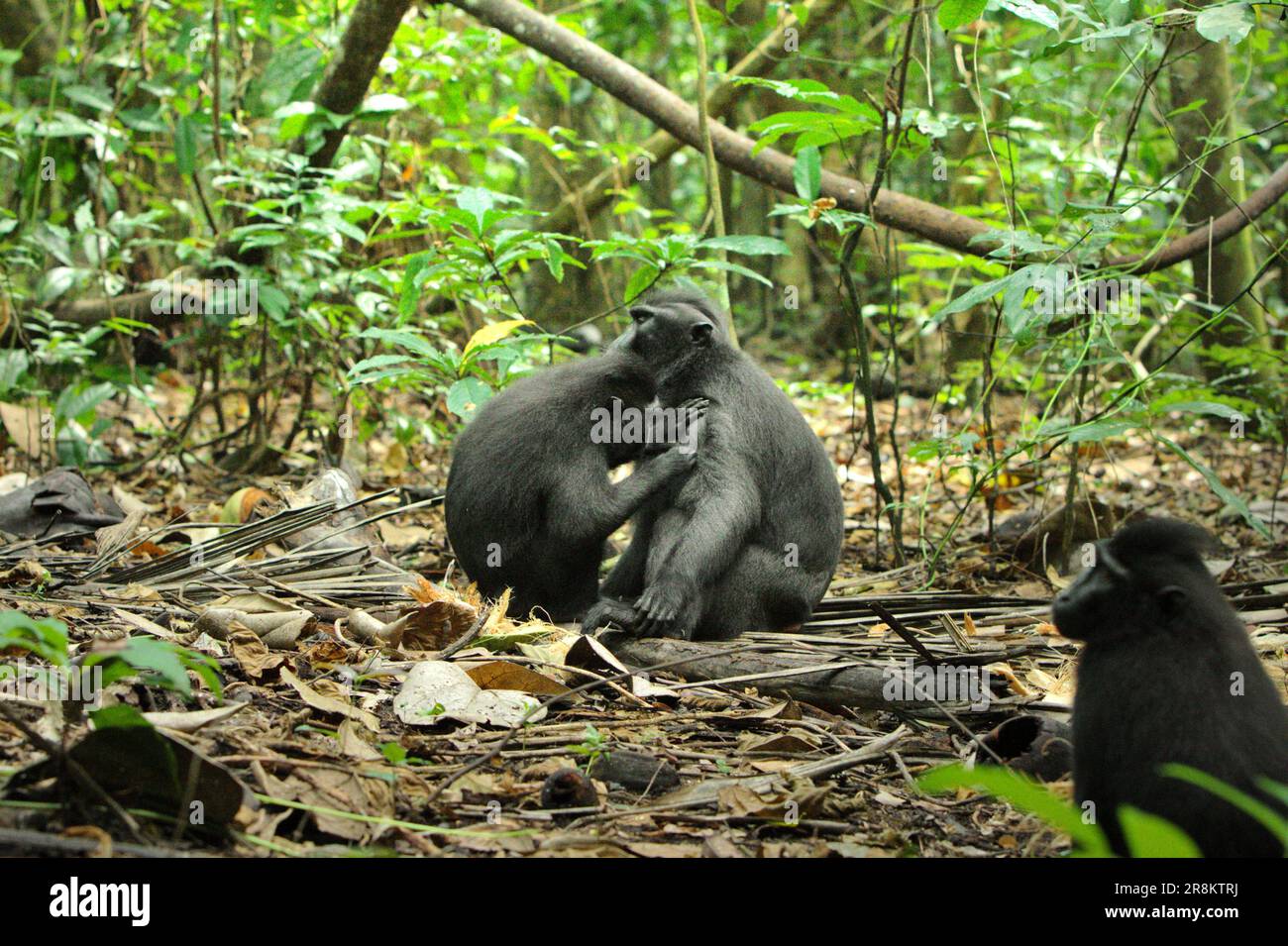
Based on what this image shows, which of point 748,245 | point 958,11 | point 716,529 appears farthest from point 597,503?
point 958,11

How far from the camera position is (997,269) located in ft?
20.7

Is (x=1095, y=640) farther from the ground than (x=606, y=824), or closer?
farther from the ground

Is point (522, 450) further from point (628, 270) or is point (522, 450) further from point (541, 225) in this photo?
point (628, 270)

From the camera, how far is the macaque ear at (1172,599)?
107 inches

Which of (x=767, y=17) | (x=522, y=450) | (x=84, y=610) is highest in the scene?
(x=767, y=17)

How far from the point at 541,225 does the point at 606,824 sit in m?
8.58

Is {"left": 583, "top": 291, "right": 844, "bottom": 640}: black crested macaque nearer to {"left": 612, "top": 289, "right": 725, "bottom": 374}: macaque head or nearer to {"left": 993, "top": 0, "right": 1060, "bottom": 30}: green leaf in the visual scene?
{"left": 612, "top": 289, "right": 725, "bottom": 374}: macaque head

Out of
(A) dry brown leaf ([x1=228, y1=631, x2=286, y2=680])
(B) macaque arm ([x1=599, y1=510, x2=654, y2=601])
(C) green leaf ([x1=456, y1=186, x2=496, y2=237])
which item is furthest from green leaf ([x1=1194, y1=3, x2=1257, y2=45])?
(A) dry brown leaf ([x1=228, y1=631, x2=286, y2=680])

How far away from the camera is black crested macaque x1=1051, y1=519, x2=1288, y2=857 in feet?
8.32

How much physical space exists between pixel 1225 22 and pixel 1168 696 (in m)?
2.75

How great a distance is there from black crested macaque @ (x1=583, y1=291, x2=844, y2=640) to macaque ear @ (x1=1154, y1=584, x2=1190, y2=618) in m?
2.28

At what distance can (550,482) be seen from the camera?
4.99m

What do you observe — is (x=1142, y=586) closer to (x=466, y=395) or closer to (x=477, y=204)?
(x=466, y=395)
